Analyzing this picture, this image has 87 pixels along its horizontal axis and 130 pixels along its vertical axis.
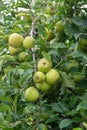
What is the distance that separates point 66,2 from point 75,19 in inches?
3.9

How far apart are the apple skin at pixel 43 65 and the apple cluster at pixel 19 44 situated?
0.38ft

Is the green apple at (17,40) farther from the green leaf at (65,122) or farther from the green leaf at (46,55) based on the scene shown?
the green leaf at (65,122)

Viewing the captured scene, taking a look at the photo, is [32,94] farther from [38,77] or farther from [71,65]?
[71,65]

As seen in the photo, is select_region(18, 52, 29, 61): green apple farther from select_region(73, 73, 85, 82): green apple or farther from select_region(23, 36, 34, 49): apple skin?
select_region(73, 73, 85, 82): green apple

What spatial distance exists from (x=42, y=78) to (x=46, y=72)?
0.23 feet

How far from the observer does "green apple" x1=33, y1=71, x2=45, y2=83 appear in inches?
54.2

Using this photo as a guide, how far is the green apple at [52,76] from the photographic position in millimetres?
1386

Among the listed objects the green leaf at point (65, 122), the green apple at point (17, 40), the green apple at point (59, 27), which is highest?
the green apple at point (59, 27)

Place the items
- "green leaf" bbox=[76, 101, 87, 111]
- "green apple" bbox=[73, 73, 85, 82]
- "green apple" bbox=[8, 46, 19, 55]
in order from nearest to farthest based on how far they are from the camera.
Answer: "green leaf" bbox=[76, 101, 87, 111] < "green apple" bbox=[73, 73, 85, 82] < "green apple" bbox=[8, 46, 19, 55]

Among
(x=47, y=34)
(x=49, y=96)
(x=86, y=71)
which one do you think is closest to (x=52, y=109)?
(x=49, y=96)

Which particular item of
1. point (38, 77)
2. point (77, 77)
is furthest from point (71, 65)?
point (38, 77)

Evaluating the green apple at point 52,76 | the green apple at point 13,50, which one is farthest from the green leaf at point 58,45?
the green apple at point 13,50

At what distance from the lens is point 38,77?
4.51 ft

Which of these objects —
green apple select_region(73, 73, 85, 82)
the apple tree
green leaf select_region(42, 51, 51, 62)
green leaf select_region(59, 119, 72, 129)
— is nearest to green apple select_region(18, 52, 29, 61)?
the apple tree
